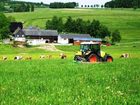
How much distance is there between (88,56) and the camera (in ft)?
135

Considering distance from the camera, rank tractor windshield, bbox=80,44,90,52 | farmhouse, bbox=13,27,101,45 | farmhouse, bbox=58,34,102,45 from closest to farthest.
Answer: tractor windshield, bbox=80,44,90,52
farmhouse, bbox=58,34,102,45
farmhouse, bbox=13,27,101,45

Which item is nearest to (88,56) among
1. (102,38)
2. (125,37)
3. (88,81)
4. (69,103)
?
(88,81)

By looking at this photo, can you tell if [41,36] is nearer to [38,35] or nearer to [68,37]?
[38,35]

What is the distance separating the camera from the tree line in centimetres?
16912

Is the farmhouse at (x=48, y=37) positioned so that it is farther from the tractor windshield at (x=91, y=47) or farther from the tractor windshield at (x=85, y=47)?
the tractor windshield at (x=91, y=47)

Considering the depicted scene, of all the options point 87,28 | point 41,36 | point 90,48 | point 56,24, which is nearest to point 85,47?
point 90,48

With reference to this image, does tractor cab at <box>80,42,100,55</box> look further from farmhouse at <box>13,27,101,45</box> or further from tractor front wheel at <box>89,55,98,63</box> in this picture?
farmhouse at <box>13,27,101,45</box>

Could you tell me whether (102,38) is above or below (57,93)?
below

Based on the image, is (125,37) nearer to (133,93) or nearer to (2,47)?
(2,47)

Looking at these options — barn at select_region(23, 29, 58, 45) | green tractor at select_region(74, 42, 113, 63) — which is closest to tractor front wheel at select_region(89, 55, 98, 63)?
green tractor at select_region(74, 42, 113, 63)

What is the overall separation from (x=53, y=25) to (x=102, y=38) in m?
28.4

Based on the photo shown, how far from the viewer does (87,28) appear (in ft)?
575

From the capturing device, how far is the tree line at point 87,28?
16912 cm

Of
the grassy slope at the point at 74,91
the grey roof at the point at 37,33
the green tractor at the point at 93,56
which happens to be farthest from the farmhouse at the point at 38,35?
the grassy slope at the point at 74,91
